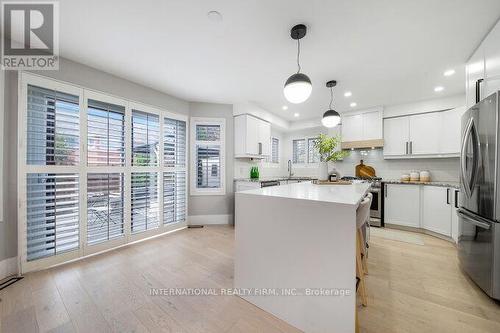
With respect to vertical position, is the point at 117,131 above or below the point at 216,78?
below

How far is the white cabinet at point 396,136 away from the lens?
4.13 m

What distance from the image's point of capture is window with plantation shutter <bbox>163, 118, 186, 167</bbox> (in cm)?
365

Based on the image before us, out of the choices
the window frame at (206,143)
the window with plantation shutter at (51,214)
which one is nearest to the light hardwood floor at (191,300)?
the window with plantation shutter at (51,214)

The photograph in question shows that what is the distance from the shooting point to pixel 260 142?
4.56 meters

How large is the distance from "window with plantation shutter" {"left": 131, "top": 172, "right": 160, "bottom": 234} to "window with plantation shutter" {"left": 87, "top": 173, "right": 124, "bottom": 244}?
193mm

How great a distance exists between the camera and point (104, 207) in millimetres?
2832

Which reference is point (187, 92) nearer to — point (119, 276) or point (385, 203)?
point (119, 276)

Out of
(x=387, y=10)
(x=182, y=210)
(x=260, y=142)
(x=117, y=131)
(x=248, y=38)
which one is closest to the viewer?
(x=387, y=10)

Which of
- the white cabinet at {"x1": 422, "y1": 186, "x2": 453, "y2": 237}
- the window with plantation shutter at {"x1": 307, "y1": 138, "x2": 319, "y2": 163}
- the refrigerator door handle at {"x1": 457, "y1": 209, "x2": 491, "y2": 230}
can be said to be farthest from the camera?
the window with plantation shutter at {"x1": 307, "y1": 138, "x2": 319, "y2": 163}

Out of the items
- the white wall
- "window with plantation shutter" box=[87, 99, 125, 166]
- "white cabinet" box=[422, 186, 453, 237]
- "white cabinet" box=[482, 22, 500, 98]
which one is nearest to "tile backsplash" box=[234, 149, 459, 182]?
"white cabinet" box=[422, 186, 453, 237]

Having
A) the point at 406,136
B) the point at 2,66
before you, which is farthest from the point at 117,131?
the point at 406,136

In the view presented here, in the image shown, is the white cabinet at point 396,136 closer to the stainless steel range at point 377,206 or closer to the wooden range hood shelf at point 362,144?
the wooden range hood shelf at point 362,144

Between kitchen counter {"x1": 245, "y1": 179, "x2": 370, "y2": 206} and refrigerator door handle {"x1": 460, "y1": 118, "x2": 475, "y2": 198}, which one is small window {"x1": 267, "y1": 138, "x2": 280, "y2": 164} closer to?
kitchen counter {"x1": 245, "y1": 179, "x2": 370, "y2": 206}

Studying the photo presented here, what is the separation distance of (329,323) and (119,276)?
2.16m
